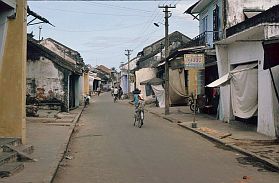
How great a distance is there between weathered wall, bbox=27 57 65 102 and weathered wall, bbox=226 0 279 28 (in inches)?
530

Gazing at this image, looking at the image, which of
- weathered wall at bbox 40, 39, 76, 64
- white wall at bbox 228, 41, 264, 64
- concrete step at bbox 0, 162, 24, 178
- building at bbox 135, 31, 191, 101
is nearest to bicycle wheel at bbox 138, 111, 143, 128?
white wall at bbox 228, 41, 264, 64

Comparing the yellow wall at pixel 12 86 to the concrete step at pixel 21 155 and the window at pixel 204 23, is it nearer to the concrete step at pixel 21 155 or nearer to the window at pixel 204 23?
the concrete step at pixel 21 155

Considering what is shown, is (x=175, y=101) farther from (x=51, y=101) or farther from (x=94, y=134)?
(x=94, y=134)

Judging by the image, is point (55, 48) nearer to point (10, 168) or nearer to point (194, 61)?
point (194, 61)

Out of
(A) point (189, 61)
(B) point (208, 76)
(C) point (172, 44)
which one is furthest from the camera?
(C) point (172, 44)

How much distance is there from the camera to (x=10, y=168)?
31.0 ft

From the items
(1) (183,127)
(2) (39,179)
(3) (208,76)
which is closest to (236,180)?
(2) (39,179)

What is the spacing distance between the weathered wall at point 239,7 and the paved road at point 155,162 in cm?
876

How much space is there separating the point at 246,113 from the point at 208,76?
11114mm

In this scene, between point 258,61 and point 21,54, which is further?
point 258,61

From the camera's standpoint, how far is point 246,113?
17844 millimetres

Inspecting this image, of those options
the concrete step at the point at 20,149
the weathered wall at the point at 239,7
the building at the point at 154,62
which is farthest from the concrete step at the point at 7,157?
the building at the point at 154,62

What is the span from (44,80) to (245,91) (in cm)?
1732

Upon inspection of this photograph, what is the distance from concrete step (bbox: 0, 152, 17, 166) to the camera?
32.5 ft
